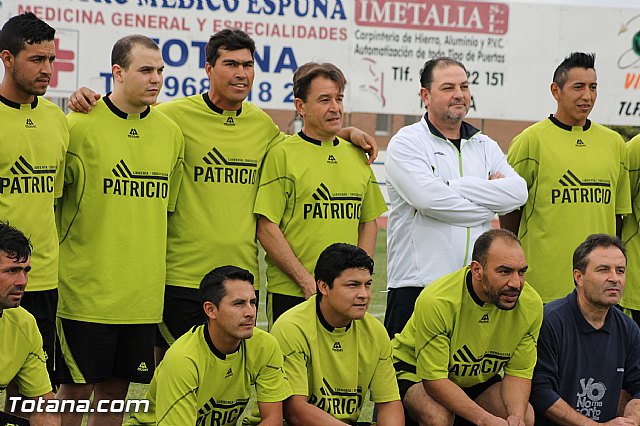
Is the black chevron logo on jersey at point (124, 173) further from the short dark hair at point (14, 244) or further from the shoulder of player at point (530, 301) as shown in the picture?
the shoulder of player at point (530, 301)

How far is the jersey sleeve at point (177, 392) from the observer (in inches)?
200

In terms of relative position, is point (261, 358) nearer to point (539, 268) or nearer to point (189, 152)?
point (189, 152)

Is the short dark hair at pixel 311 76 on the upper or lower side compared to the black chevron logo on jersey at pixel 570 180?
upper

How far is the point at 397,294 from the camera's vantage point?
6355 millimetres

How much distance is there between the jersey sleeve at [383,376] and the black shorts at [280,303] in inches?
21.3

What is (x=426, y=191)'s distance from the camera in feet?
19.9

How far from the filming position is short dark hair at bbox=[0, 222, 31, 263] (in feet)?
16.1

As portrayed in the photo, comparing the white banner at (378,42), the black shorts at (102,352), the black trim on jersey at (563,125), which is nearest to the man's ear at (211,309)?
the black shorts at (102,352)

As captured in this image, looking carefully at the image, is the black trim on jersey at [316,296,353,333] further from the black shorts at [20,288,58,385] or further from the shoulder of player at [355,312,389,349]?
the black shorts at [20,288,58,385]

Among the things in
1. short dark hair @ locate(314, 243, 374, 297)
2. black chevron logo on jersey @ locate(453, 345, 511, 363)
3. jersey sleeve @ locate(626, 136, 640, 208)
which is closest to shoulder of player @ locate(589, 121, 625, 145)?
jersey sleeve @ locate(626, 136, 640, 208)

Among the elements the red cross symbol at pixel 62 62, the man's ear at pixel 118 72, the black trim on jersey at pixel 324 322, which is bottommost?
the black trim on jersey at pixel 324 322

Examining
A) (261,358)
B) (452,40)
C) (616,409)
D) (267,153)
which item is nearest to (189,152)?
(267,153)

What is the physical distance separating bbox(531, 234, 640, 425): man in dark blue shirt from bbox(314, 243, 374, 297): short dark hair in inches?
49.0

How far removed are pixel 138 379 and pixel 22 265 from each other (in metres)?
1.13
